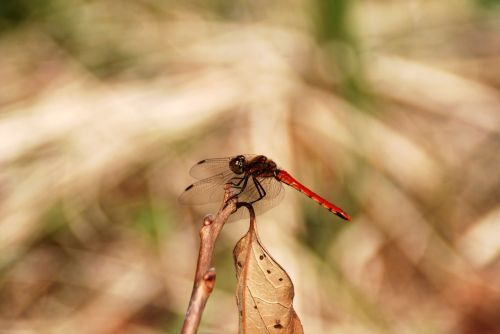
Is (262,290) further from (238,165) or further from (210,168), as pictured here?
(210,168)

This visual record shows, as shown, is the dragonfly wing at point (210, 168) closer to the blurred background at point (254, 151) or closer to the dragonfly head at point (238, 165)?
the dragonfly head at point (238, 165)

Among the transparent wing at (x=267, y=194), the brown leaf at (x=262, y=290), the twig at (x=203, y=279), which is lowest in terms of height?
the transparent wing at (x=267, y=194)

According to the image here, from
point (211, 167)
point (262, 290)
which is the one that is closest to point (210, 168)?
point (211, 167)

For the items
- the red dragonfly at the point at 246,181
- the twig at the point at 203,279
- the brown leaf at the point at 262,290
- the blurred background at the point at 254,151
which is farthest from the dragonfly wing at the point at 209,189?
the blurred background at the point at 254,151

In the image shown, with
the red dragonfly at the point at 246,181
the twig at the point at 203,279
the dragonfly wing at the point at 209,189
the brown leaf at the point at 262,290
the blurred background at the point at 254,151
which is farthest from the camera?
the blurred background at the point at 254,151

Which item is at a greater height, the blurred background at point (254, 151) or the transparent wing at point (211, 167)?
the transparent wing at point (211, 167)

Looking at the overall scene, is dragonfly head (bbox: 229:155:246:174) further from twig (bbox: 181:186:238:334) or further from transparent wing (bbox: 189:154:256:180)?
twig (bbox: 181:186:238:334)
